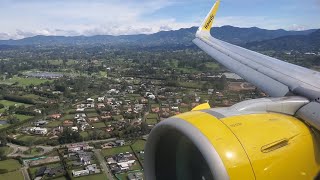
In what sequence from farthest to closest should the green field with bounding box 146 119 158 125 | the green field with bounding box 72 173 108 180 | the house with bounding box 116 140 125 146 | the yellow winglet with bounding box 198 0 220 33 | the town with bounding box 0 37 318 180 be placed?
1. the green field with bounding box 146 119 158 125
2. the house with bounding box 116 140 125 146
3. the town with bounding box 0 37 318 180
4. the green field with bounding box 72 173 108 180
5. the yellow winglet with bounding box 198 0 220 33

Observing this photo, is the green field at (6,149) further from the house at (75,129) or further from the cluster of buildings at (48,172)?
the cluster of buildings at (48,172)

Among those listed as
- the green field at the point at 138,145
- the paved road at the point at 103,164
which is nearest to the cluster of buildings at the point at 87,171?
the paved road at the point at 103,164

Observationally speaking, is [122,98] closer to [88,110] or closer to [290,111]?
[88,110]

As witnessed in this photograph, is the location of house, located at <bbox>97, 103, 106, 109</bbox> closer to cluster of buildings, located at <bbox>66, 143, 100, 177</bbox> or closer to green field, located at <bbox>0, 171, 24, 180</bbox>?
cluster of buildings, located at <bbox>66, 143, 100, 177</bbox>

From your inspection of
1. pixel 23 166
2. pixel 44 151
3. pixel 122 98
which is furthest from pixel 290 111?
pixel 122 98

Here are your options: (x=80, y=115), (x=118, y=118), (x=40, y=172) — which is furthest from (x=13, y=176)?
(x=80, y=115)

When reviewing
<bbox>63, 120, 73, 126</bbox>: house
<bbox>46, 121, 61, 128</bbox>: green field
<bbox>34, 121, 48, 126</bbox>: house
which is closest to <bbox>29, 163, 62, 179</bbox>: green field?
<bbox>63, 120, 73, 126</bbox>: house
